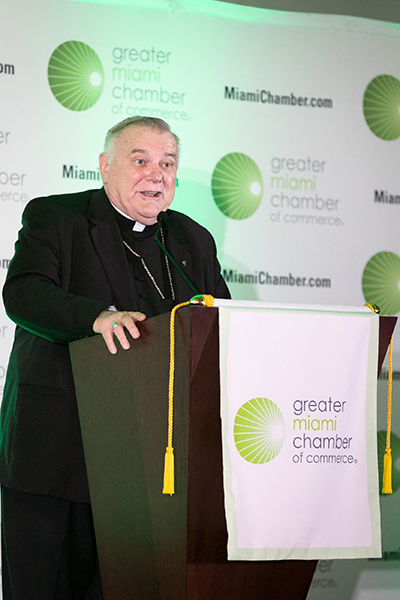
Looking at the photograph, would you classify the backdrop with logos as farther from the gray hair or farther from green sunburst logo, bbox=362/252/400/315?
the gray hair

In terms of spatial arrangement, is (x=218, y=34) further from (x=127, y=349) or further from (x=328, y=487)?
(x=328, y=487)

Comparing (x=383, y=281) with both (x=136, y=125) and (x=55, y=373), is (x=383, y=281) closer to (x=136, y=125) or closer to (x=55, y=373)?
(x=136, y=125)

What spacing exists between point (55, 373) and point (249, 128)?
203cm

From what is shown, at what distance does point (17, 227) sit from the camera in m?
3.45

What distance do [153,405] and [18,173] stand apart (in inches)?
86.2

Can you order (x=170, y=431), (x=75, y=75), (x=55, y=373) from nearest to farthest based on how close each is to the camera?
(x=170, y=431)
(x=55, y=373)
(x=75, y=75)

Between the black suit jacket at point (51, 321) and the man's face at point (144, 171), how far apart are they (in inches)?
5.0

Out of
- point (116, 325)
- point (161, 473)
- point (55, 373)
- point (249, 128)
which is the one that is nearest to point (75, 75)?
point (249, 128)

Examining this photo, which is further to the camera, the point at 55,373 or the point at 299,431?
the point at 55,373

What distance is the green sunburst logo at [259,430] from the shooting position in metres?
1.51

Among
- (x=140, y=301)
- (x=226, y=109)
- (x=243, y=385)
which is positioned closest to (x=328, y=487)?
(x=243, y=385)

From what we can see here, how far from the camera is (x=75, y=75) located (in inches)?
140

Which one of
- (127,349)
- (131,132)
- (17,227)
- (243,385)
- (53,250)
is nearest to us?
(243,385)

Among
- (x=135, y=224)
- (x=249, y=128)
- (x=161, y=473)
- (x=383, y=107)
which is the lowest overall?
(x=161, y=473)
